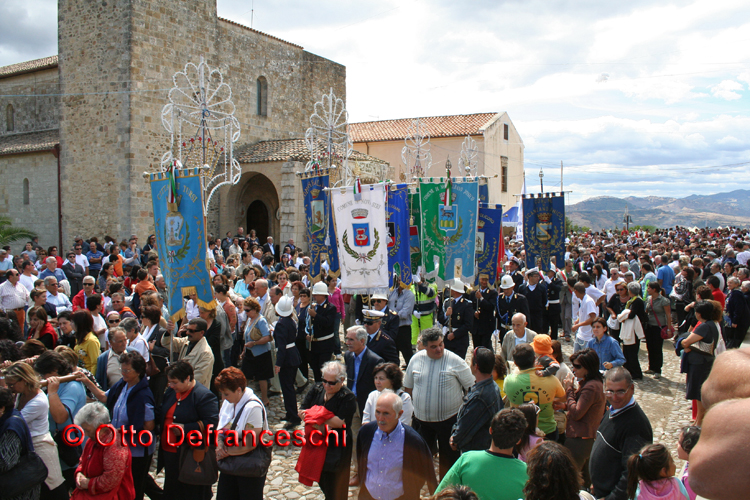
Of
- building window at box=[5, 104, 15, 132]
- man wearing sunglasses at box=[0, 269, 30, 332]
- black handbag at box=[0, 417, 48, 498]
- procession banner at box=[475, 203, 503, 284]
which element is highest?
building window at box=[5, 104, 15, 132]

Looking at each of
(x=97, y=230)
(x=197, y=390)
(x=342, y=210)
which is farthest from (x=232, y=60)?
(x=197, y=390)

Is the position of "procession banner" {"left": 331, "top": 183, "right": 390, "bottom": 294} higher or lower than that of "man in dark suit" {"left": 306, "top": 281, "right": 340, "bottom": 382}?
higher

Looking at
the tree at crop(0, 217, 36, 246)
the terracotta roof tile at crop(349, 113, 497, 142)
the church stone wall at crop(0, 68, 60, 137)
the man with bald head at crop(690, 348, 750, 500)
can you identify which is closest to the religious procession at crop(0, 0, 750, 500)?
the man with bald head at crop(690, 348, 750, 500)

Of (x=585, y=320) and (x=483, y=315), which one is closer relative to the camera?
(x=585, y=320)

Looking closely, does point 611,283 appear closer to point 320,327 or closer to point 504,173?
point 320,327

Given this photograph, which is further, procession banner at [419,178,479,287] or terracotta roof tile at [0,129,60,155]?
terracotta roof tile at [0,129,60,155]

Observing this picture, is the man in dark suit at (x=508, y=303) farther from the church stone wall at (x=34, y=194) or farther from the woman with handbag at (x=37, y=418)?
the church stone wall at (x=34, y=194)

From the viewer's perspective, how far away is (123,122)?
677 inches

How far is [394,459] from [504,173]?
114ft

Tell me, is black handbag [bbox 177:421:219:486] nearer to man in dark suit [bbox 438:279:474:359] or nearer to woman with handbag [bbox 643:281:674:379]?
man in dark suit [bbox 438:279:474:359]

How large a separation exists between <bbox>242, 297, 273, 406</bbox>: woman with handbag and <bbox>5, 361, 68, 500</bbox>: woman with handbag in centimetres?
302

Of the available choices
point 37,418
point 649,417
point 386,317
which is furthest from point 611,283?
point 37,418

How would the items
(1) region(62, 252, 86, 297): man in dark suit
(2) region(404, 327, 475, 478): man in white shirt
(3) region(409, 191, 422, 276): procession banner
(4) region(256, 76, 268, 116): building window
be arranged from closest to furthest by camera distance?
(2) region(404, 327, 475, 478): man in white shirt → (3) region(409, 191, 422, 276): procession banner → (1) region(62, 252, 86, 297): man in dark suit → (4) region(256, 76, 268, 116): building window

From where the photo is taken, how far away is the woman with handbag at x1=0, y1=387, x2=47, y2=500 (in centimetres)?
343
